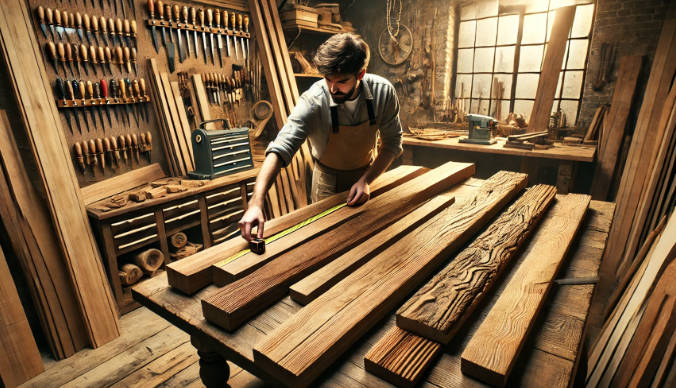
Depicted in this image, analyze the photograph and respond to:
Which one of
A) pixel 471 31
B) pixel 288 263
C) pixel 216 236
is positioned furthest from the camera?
pixel 471 31

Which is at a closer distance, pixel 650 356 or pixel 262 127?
pixel 650 356

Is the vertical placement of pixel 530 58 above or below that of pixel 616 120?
above

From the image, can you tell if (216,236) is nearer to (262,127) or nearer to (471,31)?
(262,127)

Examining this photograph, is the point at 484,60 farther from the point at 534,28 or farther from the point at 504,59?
the point at 534,28

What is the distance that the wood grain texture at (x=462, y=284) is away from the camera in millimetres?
938

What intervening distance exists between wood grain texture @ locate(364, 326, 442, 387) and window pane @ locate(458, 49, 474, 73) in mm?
5292

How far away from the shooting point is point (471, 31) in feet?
17.3

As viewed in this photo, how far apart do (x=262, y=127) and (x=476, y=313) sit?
3.86m

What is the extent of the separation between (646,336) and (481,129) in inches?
145

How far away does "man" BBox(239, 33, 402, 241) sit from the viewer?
5.89 feet

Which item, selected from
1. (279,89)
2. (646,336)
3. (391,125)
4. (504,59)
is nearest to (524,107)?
(504,59)

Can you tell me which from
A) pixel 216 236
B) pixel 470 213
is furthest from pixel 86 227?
pixel 470 213

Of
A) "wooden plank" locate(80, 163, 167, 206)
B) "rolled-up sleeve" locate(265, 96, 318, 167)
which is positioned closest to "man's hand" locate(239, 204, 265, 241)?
"rolled-up sleeve" locate(265, 96, 318, 167)

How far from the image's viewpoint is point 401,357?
0.88m
